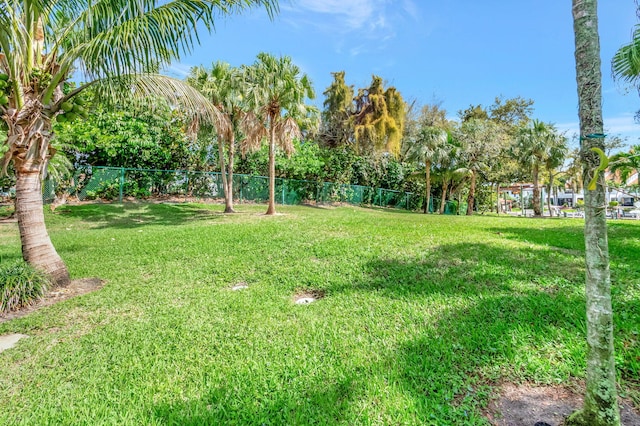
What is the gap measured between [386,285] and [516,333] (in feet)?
5.20

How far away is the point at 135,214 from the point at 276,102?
7.18 meters

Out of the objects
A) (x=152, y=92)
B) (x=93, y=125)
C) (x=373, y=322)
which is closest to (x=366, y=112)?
(x=93, y=125)

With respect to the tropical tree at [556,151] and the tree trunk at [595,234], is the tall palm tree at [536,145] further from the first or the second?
the tree trunk at [595,234]

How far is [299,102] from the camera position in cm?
1162

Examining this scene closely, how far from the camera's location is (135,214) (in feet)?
41.6

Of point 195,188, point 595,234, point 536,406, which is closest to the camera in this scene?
point 595,234

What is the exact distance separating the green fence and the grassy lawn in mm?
10471

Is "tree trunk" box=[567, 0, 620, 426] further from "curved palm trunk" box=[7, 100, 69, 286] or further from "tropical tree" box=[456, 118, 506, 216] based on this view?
"tropical tree" box=[456, 118, 506, 216]

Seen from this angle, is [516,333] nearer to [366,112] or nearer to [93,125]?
[93,125]

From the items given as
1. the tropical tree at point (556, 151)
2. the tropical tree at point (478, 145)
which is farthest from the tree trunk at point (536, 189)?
the tropical tree at point (478, 145)

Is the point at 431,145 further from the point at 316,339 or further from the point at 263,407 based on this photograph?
the point at 263,407

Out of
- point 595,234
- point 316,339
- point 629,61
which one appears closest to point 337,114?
point 629,61

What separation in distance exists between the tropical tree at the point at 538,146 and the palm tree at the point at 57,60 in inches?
863

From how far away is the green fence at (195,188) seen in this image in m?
14.2
